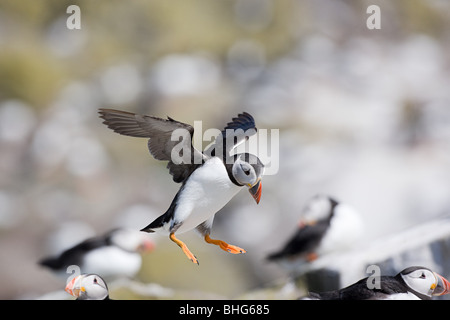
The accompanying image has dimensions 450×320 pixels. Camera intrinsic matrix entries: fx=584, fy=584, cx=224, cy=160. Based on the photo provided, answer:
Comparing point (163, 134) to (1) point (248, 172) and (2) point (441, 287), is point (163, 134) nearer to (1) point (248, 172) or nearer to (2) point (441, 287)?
(1) point (248, 172)

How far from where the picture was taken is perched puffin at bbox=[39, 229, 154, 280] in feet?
7.67

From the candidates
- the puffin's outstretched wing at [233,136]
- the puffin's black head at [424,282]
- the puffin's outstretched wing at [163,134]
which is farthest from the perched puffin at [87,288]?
the puffin's black head at [424,282]

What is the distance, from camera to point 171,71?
297 cm

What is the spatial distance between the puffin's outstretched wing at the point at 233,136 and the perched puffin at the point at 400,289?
50 centimetres

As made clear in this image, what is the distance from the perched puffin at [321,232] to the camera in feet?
8.02

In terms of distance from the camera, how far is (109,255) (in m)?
2.36

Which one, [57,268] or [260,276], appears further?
[260,276]

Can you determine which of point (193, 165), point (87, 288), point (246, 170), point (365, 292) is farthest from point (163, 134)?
point (365, 292)

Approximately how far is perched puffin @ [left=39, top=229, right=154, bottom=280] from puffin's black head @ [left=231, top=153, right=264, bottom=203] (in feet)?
3.38

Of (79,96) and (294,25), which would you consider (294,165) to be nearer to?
(294,25)

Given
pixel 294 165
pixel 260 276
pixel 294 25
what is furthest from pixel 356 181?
pixel 294 25

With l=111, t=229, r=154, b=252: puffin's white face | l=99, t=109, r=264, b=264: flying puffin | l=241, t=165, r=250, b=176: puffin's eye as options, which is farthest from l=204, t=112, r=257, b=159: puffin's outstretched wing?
l=111, t=229, r=154, b=252: puffin's white face

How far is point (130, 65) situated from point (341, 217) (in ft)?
4.22

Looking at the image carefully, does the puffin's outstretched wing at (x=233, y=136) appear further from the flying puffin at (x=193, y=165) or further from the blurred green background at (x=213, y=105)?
the blurred green background at (x=213, y=105)
